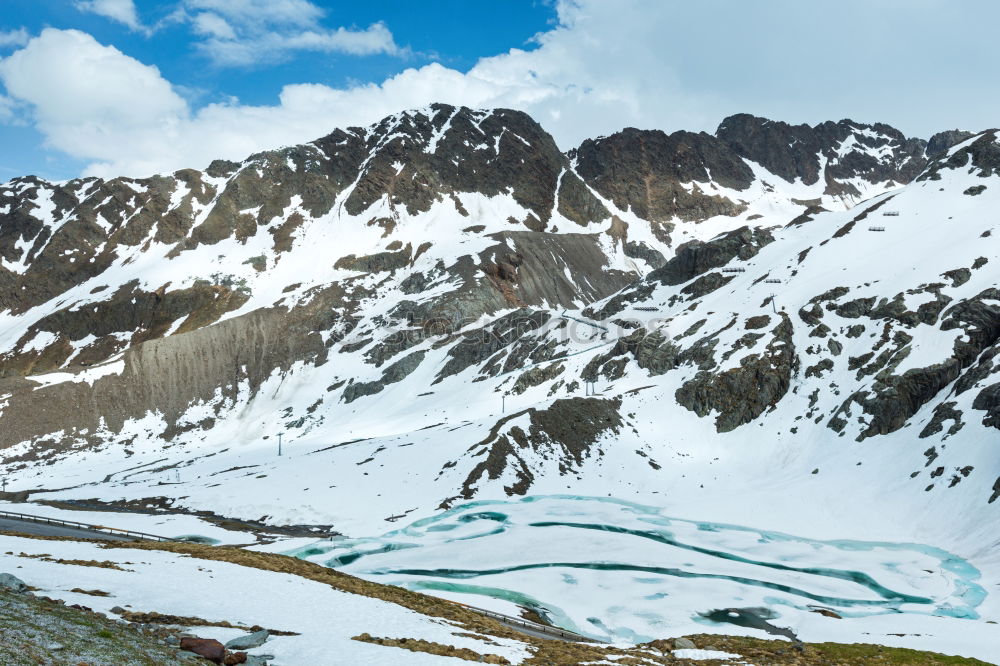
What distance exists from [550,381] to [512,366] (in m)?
16.2

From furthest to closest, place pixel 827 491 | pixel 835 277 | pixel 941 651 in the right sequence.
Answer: pixel 835 277, pixel 827 491, pixel 941 651

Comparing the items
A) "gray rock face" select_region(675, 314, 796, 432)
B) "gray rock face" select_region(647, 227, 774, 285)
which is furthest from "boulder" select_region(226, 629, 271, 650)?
"gray rock face" select_region(647, 227, 774, 285)

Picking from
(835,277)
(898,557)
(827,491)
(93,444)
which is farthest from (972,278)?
(93,444)

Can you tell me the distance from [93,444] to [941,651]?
14081cm

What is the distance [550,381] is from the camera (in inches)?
4289

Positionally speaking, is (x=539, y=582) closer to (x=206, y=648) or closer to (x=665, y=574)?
(x=665, y=574)

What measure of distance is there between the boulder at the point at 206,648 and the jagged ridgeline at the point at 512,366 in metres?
55.9

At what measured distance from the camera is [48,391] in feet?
449

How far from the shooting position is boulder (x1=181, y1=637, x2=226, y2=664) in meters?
15.8

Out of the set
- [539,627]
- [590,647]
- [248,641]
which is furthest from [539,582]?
[248,641]

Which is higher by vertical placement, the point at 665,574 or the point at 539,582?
the point at 665,574

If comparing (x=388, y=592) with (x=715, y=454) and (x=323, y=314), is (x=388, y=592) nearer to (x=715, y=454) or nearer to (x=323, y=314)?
(x=715, y=454)

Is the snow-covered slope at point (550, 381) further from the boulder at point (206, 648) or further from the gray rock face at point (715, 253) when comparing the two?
the boulder at point (206, 648)

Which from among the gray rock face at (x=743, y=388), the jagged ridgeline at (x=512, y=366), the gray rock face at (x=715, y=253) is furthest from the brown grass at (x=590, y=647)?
the gray rock face at (x=715, y=253)
